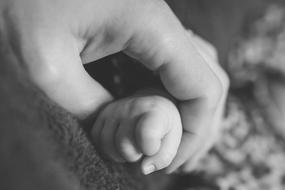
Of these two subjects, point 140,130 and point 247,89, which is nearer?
point 140,130

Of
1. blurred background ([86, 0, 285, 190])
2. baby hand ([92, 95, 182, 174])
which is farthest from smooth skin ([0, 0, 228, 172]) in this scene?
blurred background ([86, 0, 285, 190])

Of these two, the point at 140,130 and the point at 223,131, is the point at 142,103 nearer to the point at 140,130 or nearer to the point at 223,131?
the point at 140,130

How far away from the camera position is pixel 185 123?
34 centimetres

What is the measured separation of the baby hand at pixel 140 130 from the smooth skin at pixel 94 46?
1cm

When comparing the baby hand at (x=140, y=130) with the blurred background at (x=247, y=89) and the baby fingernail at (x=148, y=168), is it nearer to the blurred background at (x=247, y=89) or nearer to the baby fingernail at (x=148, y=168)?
the baby fingernail at (x=148, y=168)

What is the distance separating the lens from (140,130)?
0.90 ft

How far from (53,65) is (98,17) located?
0.04m

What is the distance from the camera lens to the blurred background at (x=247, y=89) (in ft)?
1.85

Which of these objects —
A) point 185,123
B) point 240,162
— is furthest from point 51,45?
point 240,162

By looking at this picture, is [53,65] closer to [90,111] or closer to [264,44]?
[90,111]

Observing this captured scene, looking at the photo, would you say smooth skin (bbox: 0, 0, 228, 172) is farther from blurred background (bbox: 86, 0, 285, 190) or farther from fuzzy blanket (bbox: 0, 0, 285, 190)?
blurred background (bbox: 86, 0, 285, 190)

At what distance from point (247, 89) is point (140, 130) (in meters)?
0.41

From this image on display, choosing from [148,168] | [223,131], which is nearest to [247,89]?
[223,131]

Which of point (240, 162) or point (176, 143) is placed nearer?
point (176, 143)
